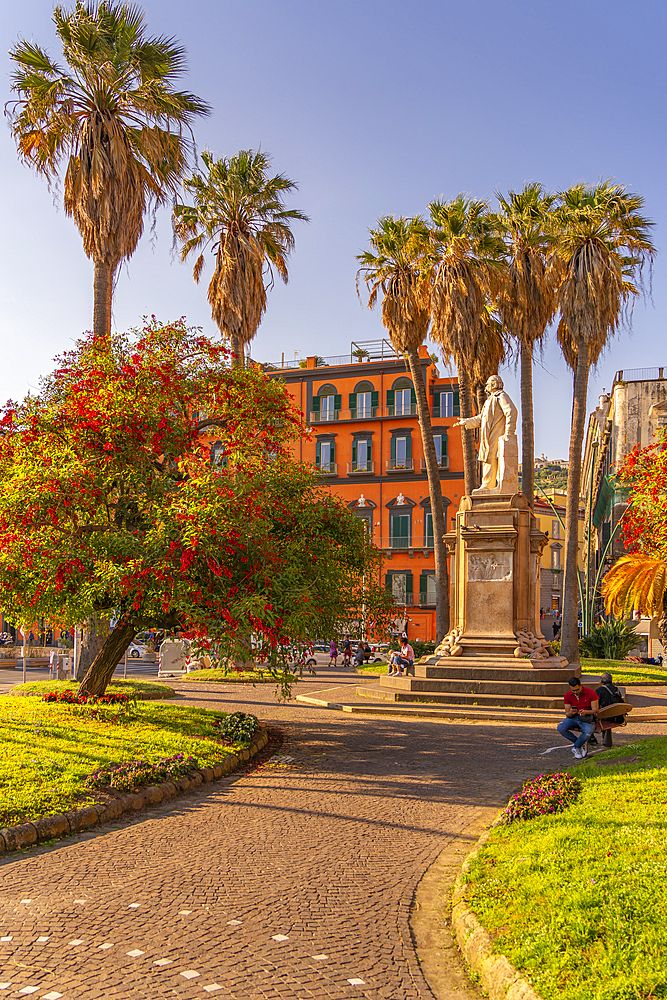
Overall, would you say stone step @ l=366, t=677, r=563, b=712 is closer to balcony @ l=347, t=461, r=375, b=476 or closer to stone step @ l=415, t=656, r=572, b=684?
stone step @ l=415, t=656, r=572, b=684

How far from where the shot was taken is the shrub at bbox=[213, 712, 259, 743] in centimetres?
1124

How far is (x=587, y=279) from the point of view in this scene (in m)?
23.8

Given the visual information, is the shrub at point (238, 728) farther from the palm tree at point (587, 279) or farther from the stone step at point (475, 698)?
the palm tree at point (587, 279)

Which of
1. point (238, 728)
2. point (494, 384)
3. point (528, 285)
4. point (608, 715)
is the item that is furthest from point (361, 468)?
point (608, 715)

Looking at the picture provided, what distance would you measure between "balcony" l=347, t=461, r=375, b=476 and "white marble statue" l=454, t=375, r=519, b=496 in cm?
3159

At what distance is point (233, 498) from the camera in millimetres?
9969

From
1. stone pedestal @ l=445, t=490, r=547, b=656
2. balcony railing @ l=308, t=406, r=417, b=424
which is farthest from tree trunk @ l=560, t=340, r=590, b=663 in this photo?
balcony railing @ l=308, t=406, r=417, b=424

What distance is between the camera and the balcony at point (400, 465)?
50.1m

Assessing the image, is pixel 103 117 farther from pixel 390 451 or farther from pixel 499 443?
pixel 390 451

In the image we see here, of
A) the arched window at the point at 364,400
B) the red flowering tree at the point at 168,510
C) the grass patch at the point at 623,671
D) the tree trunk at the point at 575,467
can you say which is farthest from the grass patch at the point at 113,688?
the arched window at the point at 364,400

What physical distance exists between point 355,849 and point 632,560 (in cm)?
2490

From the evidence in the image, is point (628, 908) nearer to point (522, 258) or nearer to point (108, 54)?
point (108, 54)

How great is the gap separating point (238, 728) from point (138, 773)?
11.0 feet

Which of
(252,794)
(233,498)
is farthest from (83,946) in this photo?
(233,498)
